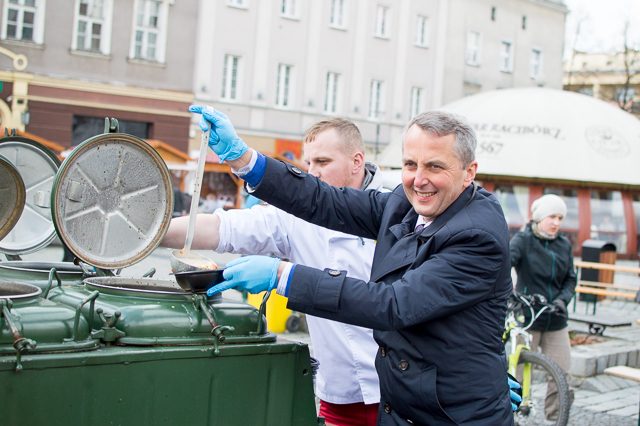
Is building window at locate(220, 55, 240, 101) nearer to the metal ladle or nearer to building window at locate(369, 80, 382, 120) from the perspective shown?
building window at locate(369, 80, 382, 120)

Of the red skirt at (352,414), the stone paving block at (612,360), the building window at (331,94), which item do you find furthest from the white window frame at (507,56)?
the red skirt at (352,414)

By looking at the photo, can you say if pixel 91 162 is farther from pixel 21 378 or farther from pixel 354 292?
pixel 354 292

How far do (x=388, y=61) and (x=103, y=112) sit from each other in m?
11.0

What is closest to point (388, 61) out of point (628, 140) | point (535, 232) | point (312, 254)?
point (628, 140)

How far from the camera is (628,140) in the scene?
2000cm

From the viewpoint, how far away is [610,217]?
19.7 metres

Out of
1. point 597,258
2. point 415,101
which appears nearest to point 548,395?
point 597,258

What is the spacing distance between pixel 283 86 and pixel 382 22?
5.14 metres

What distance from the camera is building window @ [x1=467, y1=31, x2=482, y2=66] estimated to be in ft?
90.9

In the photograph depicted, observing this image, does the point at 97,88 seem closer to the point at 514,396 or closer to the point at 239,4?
the point at 239,4

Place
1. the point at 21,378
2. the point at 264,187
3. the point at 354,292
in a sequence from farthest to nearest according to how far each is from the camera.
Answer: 1. the point at 264,187
2. the point at 354,292
3. the point at 21,378

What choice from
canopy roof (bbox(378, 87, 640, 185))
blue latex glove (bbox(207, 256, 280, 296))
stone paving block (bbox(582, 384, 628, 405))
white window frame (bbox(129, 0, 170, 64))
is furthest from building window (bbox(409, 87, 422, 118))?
blue latex glove (bbox(207, 256, 280, 296))

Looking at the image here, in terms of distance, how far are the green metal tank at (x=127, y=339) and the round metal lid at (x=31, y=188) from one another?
65 centimetres

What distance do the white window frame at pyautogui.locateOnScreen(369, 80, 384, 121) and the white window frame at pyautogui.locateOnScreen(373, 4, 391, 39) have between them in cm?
181
